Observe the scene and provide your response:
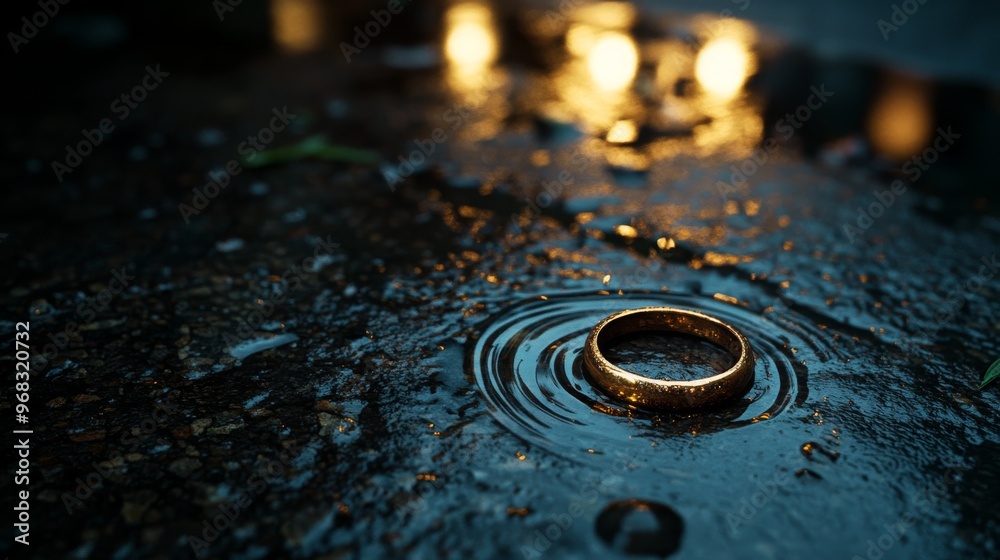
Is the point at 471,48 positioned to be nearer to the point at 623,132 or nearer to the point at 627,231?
the point at 623,132

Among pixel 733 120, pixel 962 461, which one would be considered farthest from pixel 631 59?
pixel 962 461

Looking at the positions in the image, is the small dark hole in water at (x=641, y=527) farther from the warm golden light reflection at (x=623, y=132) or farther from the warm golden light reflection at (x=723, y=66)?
the warm golden light reflection at (x=723, y=66)

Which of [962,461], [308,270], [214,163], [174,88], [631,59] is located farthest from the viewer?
[631,59]

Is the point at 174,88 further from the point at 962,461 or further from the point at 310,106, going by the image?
the point at 962,461

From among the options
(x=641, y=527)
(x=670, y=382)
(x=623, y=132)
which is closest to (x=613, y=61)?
(x=623, y=132)

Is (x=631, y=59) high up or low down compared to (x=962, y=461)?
up

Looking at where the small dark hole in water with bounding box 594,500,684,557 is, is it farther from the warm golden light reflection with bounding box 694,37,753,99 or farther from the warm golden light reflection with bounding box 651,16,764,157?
the warm golden light reflection with bounding box 694,37,753,99

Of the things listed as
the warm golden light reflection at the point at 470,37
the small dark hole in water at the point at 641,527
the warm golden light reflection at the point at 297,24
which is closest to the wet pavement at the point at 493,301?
the small dark hole in water at the point at 641,527
